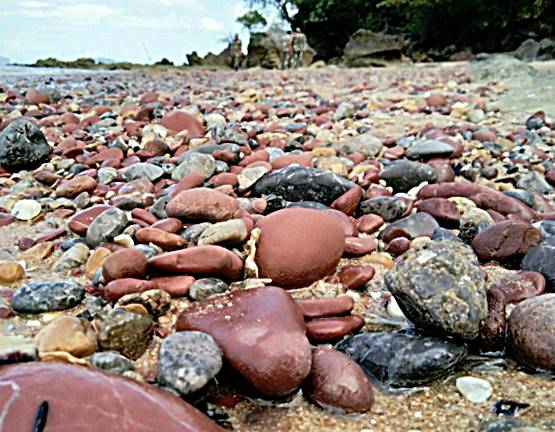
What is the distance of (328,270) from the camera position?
2014 mm

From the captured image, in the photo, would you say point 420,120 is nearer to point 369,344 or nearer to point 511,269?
point 511,269

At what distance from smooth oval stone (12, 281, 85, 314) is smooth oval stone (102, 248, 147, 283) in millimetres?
102

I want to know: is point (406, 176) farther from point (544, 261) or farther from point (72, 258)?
point (72, 258)

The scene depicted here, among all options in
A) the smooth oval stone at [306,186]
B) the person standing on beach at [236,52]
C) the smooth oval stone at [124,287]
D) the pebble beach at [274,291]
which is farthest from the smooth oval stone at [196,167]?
the person standing on beach at [236,52]

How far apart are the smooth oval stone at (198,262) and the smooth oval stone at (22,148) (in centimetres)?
212

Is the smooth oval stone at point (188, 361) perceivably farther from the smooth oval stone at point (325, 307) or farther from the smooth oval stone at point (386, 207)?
the smooth oval stone at point (386, 207)

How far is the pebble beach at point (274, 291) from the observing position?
1354mm

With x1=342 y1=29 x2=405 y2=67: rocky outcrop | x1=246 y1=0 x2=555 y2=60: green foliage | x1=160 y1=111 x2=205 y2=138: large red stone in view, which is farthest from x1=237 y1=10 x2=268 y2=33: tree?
x1=160 y1=111 x2=205 y2=138: large red stone

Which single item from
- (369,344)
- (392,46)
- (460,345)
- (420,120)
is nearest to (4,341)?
(369,344)

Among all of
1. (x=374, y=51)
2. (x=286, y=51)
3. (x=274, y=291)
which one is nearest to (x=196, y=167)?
A: (x=274, y=291)

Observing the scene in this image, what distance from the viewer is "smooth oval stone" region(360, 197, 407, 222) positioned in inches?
103

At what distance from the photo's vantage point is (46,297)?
1726 mm

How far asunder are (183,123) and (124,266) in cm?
275

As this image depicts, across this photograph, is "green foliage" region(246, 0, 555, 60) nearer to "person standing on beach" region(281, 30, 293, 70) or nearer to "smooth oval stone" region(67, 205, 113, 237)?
"person standing on beach" region(281, 30, 293, 70)
